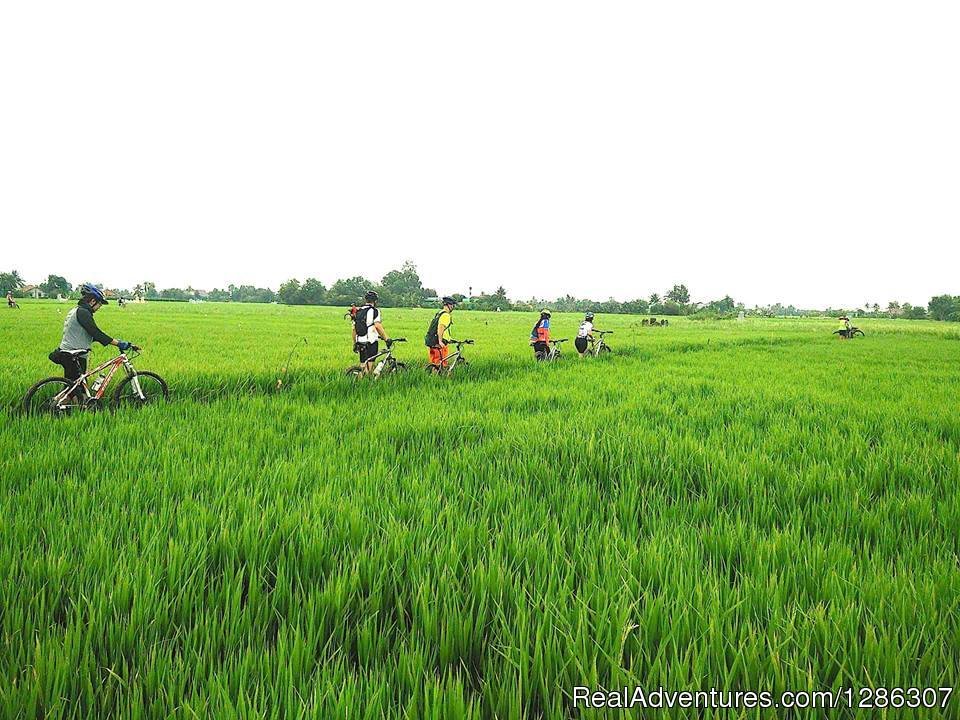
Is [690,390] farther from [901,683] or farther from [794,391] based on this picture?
[901,683]

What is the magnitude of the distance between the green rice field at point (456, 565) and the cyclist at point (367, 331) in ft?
10.7

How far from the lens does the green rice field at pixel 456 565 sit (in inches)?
53.9

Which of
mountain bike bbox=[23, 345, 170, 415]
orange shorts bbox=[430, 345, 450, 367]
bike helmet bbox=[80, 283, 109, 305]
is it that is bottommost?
mountain bike bbox=[23, 345, 170, 415]

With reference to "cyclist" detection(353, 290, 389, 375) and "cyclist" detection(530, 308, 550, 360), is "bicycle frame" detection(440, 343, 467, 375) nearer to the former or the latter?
"cyclist" detection(353, 290, 389, 375)

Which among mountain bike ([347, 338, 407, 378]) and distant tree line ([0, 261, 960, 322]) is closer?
mountain bike ([347, 338, 407, 378])

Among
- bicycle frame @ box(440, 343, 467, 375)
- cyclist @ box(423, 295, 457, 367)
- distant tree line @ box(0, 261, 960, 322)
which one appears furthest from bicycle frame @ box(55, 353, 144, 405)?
distant tree line @ box(0, 261, 960, 322)

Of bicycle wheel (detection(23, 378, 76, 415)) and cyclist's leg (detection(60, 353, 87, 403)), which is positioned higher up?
cyclist's leg (detection(60, 353, 87, 403))

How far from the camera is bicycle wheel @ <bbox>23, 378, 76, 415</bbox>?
16.2 feet

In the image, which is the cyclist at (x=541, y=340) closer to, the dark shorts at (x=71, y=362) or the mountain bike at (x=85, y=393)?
the mountain bike at (x=85, y=393)

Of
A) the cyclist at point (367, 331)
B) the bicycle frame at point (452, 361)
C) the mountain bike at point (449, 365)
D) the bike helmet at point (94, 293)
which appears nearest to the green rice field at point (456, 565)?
the bike helmet at point (94, 293)

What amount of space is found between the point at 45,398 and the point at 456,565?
6.30 metres

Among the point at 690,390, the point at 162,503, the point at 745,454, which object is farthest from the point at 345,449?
the point at 690,390

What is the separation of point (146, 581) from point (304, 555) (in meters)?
0.59

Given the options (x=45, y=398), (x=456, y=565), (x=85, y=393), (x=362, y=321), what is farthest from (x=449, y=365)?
(x=456, y=565)
